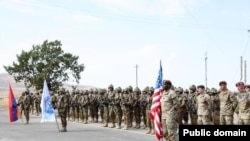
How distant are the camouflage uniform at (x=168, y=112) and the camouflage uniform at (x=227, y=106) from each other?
2.63 metres

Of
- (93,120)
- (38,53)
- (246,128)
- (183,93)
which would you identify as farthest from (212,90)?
(38,53)

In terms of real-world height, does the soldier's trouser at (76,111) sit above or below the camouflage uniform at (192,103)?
below

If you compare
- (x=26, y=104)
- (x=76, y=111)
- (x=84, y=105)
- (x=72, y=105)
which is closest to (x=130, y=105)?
(x=84, y=105)

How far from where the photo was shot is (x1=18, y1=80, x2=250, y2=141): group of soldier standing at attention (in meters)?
12.5

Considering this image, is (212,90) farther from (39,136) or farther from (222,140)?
(222,140)

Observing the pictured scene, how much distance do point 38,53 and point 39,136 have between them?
29025 mm

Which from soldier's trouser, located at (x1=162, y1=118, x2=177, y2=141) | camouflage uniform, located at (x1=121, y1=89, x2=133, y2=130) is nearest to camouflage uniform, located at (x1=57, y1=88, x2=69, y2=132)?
camouflage uniform, located at (x1=121, y1=89, x2=133, y2=130)

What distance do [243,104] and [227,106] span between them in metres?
1.04

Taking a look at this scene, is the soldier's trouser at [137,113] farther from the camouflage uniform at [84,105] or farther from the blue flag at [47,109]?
the camouflage uniform at [84,105]

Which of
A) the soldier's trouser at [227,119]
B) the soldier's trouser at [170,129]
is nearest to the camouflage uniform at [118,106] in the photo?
the soldier's trouser at [227,119]

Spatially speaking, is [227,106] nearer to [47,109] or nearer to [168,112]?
[168,112]

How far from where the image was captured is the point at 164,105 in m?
12.4

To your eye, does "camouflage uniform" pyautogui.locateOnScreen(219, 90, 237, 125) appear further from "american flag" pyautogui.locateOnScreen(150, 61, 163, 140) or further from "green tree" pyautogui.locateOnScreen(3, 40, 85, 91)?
"green tree" pyautogui.locateOnScreen(3, 40, 85, 91)

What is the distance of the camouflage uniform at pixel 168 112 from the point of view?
1216 centimetres
